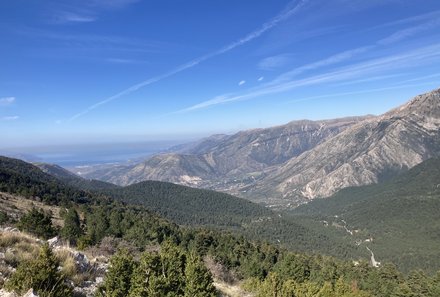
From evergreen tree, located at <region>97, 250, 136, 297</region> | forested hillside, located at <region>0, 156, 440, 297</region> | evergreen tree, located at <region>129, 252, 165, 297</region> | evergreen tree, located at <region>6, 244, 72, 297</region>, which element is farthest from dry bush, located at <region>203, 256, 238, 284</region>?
evergreen tree, located at <region>6, 244, 72, 297</region>

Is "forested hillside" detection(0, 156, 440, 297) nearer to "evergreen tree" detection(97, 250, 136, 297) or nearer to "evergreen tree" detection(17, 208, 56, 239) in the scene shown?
"evergreen tree" detection(97, 250, 136, 297)

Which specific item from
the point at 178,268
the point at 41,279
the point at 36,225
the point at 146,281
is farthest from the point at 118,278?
the point at 36,225

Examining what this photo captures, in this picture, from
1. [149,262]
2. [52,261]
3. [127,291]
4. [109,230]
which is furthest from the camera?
[109,230]

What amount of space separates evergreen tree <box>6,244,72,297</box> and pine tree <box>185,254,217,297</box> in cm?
1177

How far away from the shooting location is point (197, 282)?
27.0 metres

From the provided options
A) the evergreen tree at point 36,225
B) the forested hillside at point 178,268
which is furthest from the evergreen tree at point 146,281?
the evergreen tree at point 36,225

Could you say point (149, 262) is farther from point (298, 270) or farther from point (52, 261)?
point (298, 270)

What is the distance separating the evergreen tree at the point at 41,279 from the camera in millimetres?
13141

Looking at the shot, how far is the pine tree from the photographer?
995 inches

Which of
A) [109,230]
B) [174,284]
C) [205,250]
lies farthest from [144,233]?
[174,284]

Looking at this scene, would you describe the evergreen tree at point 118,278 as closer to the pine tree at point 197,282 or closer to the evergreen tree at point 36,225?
the pine tree at point 197,282

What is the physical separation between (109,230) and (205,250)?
28.9 metres

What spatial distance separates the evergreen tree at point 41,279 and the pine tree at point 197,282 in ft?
38.6

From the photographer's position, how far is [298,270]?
8606 centimetres
